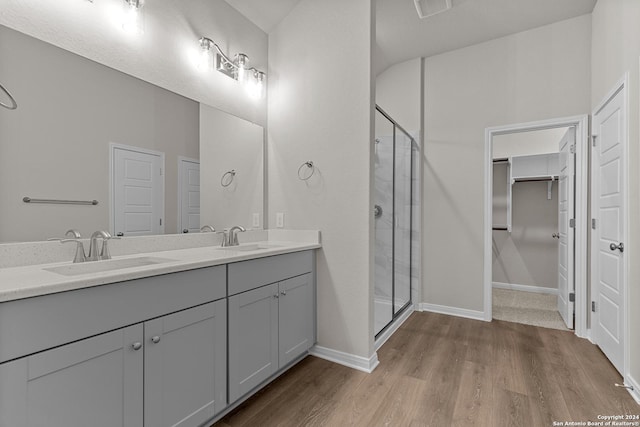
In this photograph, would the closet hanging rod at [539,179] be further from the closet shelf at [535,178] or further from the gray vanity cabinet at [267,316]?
the gray vanity cabinet at [267,316]

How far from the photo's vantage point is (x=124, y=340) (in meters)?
1.23

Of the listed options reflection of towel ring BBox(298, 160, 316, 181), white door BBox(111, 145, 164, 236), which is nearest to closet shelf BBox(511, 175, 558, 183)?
reflection of towel ring BBox(298, 160, 316, 181)

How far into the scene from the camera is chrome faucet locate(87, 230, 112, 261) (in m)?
1.54

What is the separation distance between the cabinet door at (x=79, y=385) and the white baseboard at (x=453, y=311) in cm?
→ 308

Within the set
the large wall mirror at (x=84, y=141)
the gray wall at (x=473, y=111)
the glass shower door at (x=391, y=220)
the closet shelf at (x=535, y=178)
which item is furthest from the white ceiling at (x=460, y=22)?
the large wall mirror at (x=84, y=141)

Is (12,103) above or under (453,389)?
above

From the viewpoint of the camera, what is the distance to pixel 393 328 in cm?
302

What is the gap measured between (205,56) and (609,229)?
322 cm

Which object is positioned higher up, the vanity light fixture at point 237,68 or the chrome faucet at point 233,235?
the vanity light fixture at point 237,68

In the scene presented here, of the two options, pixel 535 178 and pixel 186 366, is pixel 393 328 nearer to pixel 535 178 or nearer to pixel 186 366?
pixel 186 366

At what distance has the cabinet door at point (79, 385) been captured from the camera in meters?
0.98

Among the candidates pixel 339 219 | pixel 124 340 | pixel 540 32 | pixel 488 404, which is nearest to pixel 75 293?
pixel 124 340

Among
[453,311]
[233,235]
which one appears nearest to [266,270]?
[233,235]

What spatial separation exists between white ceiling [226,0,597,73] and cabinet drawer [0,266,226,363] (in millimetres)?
2179
